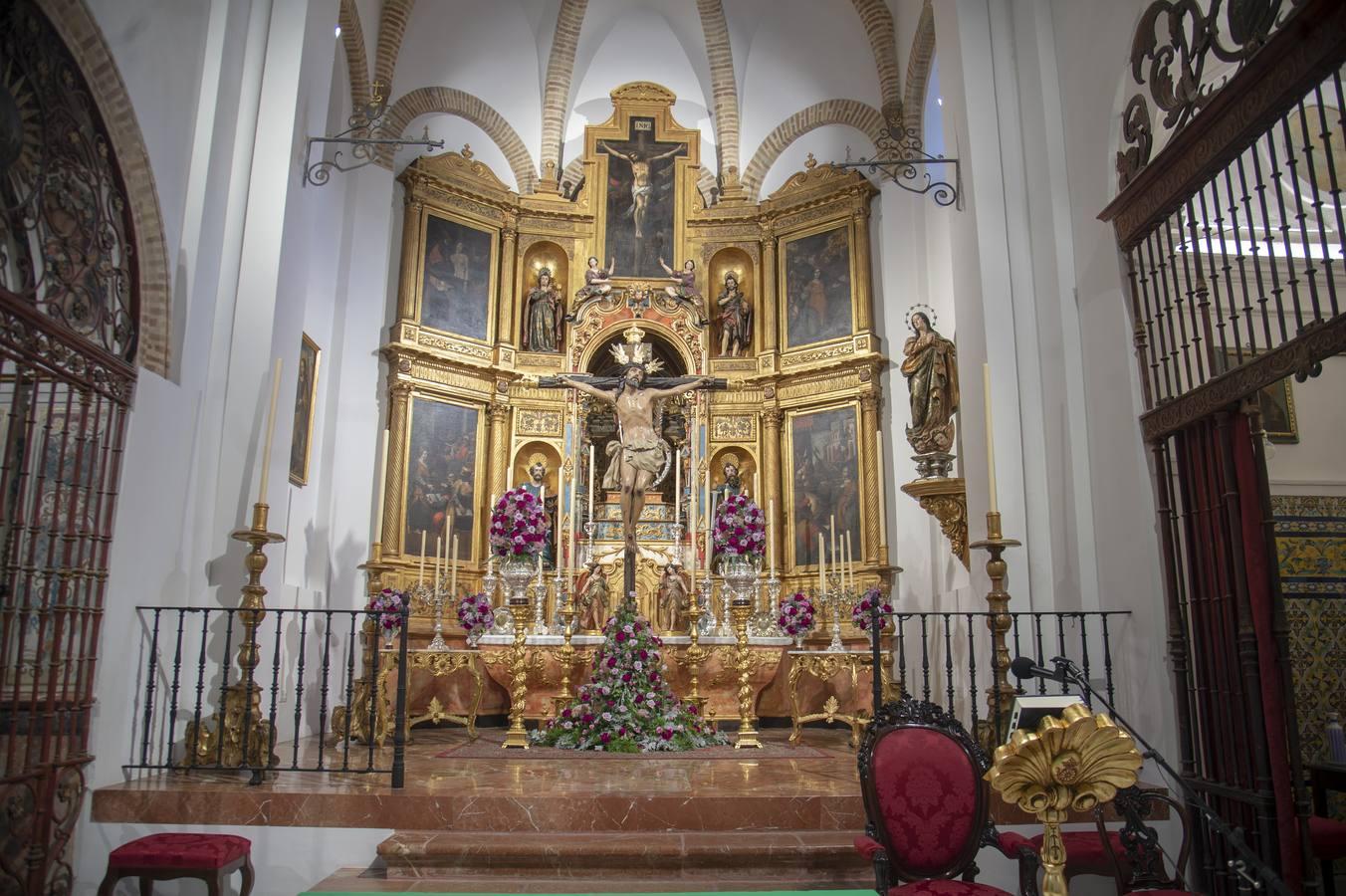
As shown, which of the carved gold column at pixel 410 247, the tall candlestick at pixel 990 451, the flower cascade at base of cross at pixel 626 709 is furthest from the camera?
the carved gold column at pixel 410 247

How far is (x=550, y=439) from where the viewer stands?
12336mm

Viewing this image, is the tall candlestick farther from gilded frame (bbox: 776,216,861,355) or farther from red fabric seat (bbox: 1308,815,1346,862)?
gilded frame (bbox: 776,216,861,355)

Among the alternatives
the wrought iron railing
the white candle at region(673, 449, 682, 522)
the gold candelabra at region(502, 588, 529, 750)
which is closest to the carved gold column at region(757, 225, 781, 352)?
the white candle at region(673, 449, 682, 522)

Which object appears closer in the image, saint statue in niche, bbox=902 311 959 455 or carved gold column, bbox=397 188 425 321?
saint statue in niche, bbox=902 311 959 455

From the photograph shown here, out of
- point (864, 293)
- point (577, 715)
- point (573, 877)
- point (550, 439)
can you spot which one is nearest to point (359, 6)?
point (550, 439)

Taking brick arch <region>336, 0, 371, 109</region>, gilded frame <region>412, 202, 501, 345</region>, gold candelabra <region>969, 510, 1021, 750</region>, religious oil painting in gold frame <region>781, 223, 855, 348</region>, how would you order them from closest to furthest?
gold candelabra <region>969, 510, 1021, 750</region> → brick arch <region>336, 0, 371, 109</region> → gilded frame <region>412, 202, 501, 345</region> → religious oil painting in gold frame <region>781, 223, 855, 348</region>

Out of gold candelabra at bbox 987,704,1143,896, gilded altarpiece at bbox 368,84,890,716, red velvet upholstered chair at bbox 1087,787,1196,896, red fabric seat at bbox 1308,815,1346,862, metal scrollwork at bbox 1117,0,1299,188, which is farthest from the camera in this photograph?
gilded altarpiece at bbox 368,84,890,716

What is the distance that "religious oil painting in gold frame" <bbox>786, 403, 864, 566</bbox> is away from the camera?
11516mm

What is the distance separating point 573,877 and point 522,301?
8893 mm

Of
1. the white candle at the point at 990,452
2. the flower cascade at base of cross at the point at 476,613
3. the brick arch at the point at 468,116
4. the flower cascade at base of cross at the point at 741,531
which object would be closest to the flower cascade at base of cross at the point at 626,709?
the flower cascade at base of cross at the point at 741,531

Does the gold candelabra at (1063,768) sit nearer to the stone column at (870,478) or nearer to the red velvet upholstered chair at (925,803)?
the red velvet upholstered chair at (925,803)

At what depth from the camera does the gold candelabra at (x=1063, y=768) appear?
2.67 meters

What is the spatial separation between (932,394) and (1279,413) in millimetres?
2555

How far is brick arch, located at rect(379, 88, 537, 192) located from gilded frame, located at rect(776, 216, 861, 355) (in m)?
3.44
